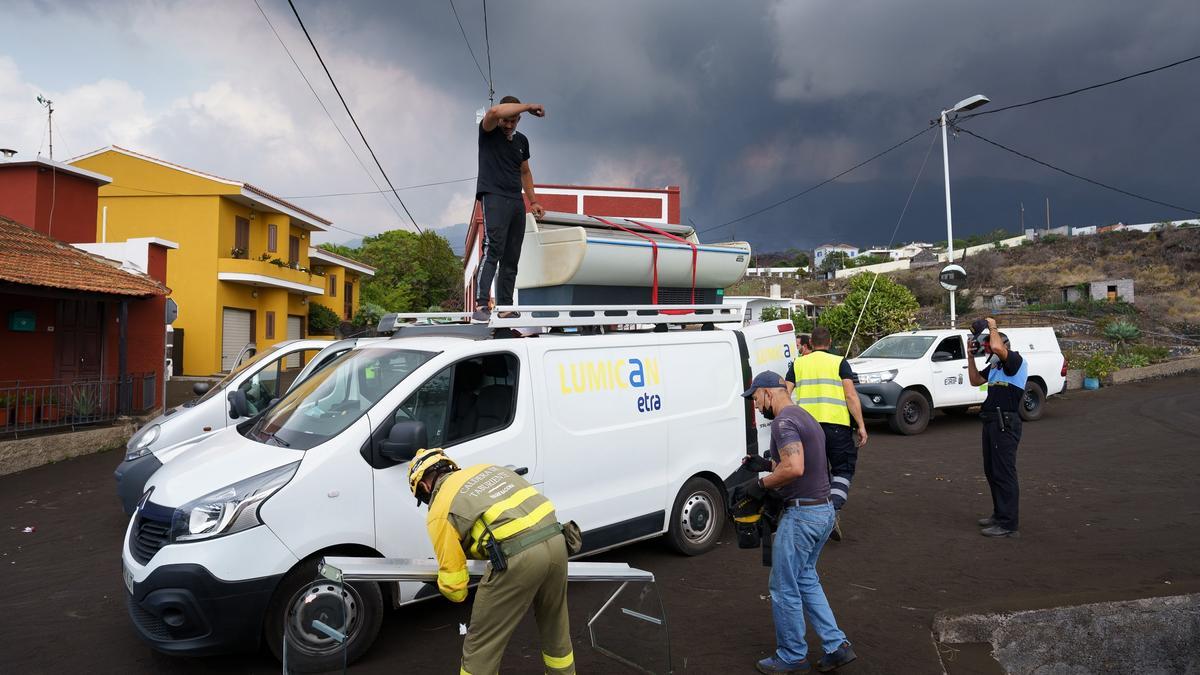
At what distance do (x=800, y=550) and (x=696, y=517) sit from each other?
2.00m

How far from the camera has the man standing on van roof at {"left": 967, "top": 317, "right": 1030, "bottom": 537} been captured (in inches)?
242

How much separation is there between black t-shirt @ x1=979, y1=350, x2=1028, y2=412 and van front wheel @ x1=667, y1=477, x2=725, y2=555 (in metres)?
2.64

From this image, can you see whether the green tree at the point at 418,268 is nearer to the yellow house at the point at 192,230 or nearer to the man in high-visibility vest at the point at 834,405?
the yellow house at the point at 192,230

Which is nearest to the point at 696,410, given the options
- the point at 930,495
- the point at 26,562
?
the point at 930,495

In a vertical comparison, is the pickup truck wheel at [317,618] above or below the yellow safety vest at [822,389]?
below

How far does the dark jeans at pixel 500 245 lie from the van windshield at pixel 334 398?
4.54 feet

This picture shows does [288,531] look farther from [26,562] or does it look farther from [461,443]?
[26,562]

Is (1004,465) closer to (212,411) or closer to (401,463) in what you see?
(401,463)

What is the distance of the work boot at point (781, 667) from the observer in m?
3.79

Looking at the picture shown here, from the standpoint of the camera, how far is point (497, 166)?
6098 millimetres

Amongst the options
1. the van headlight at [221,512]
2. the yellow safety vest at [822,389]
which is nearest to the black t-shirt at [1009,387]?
the yellow safety vest at [822,389]

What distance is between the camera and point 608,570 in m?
3.63

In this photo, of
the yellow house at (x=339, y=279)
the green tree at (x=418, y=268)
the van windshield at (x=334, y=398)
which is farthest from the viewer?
the green tree at (x=418, y=268)

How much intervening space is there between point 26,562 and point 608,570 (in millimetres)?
5503
